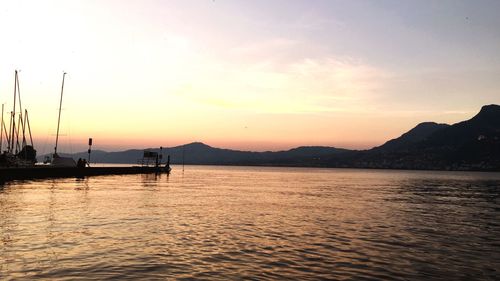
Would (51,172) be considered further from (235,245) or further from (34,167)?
(235,245)

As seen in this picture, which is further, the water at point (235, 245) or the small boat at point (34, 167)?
the small boat at point (34, 167)

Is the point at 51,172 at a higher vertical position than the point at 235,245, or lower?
higher

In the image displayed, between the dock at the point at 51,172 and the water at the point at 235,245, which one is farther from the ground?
the dock at the point at 51,172

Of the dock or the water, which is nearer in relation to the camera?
the water

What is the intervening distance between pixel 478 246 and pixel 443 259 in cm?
486

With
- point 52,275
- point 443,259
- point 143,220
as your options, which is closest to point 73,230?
point 143,220

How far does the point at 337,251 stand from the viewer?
18.3 meters

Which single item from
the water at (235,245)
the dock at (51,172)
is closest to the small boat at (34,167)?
the dock at (51,172)

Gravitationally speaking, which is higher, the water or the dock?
the dock

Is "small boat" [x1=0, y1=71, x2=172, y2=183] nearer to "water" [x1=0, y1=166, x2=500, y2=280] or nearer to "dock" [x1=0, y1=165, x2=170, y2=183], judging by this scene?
"dock" [x1=0, y1=165, x2=170, y2=183]

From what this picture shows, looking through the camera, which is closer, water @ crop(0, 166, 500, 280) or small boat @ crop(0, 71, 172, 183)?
water @ crop(0, 166, 500, 280)

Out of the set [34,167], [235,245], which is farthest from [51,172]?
[235,245]

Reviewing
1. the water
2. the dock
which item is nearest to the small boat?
the dock

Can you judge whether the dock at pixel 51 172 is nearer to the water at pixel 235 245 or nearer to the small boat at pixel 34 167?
the small boat at pixel 34 167
